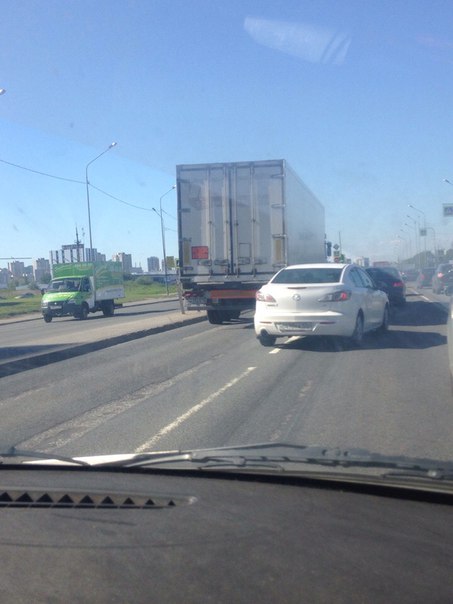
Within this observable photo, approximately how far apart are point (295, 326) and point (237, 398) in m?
4.68

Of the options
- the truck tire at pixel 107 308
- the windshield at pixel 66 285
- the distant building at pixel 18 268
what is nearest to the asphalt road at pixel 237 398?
the windshield at pixel 66 285

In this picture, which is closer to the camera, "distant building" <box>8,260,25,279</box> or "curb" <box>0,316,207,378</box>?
"curb" <box>0,316,207,378</box>

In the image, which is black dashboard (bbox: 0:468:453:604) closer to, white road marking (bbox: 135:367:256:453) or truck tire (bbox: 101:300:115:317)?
white road marking (bbox: 135:367:256:453)

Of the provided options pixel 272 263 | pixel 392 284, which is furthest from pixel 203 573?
pixel 392 284

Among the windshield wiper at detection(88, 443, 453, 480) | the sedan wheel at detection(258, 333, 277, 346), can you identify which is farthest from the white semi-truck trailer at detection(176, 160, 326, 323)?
the windshield wiper at detection(88, 443, 453, 480)

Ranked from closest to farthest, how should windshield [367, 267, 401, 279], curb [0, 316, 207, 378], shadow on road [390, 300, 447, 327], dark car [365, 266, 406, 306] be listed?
curb [0, 316, 207, 378] → shadow on road [390, 300, 447, 327] → dark car [365, 266, 406, 306] → windshield [367, 267, 401, 279]

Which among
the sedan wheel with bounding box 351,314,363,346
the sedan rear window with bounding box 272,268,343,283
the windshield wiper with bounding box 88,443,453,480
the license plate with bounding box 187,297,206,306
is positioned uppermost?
the sedan rear window with bounding box 272,268,343,283

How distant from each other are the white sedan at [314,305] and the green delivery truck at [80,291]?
2035cm

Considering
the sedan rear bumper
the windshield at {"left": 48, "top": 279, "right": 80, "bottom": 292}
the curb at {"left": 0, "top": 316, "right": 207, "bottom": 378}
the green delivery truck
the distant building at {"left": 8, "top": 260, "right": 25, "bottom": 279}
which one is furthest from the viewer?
the distant building at {"left": 8, "top": 260, "right": 25, "bottom": 279}

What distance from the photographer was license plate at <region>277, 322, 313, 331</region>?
13797 millimetres

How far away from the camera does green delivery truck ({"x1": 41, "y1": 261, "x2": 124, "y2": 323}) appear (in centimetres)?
3369

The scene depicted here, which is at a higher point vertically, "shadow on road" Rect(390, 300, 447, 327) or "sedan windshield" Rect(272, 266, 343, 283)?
"sedan windshield" Rect(272, 266, 343, 283)

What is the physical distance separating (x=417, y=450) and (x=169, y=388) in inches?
183

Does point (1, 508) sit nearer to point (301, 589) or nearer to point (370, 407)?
point (301, 589)
